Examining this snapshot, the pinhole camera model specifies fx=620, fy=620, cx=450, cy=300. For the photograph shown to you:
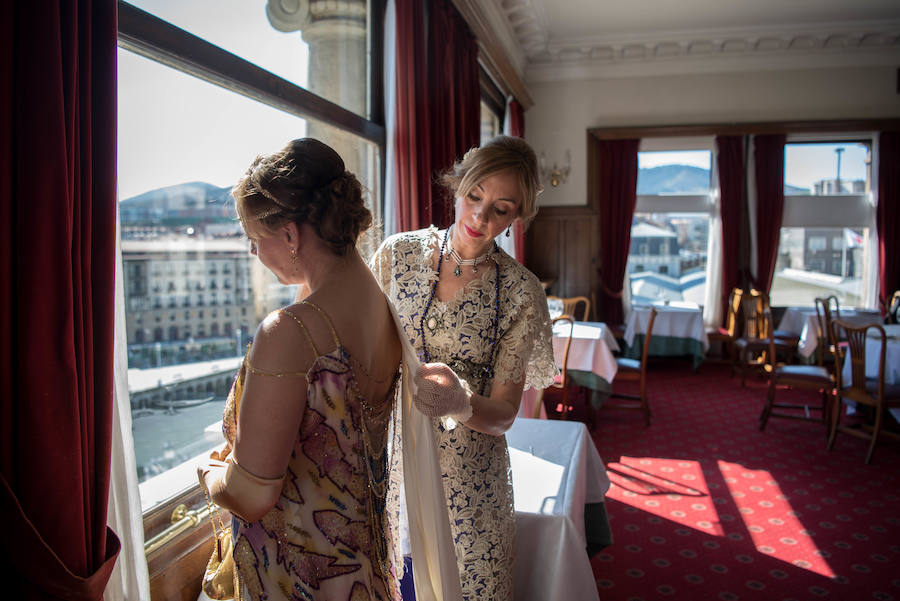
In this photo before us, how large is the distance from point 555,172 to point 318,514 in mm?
7277

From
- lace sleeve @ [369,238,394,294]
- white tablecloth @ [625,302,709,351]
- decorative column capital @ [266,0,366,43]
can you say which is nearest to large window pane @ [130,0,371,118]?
decorative column capital @ [266,0,366,43]

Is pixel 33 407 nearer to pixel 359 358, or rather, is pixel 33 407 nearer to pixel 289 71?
pixel 359 358

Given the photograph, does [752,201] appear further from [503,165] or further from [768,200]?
[503,165]

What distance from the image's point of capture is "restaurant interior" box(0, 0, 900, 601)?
3.43 feet

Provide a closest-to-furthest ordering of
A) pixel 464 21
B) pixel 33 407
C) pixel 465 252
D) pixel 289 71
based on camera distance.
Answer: pixel 33 407 < pixel 465 252 < pixel 289 71 < pixel 464 21

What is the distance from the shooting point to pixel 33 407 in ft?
3.25

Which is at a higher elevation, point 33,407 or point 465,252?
point 465,252

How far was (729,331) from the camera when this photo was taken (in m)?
7.70

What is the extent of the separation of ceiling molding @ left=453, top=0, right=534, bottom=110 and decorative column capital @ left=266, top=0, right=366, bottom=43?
3.61 feet

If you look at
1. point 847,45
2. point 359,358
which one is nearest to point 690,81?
point 847,45

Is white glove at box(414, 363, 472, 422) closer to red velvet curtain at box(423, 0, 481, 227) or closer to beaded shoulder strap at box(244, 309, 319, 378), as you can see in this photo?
beaded shoulder strap at box(244, 309, 319, 378)

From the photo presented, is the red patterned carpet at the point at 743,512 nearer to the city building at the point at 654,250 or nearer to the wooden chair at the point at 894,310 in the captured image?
the wooden chair at the point at 894,310

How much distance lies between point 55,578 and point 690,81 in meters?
8.48

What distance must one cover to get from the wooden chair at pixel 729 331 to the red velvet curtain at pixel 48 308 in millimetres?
7138
